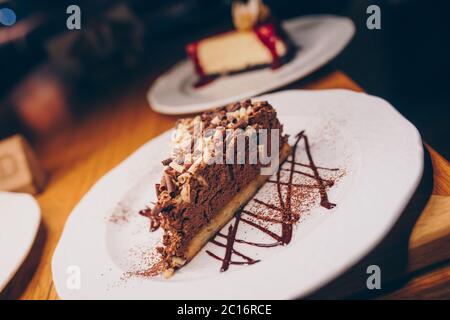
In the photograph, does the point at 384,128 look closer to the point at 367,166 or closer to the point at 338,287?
the point at 367,166

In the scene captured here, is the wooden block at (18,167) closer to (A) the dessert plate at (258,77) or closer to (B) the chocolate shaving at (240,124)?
(A) the dessert plate at (258,77)

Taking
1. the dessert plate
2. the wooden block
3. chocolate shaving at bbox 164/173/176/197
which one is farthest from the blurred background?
chocolate shaving at bbox 164/173/176/197

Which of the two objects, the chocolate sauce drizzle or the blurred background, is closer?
the chocolate sauce drizzle

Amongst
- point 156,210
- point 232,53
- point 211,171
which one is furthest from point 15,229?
point 232,53

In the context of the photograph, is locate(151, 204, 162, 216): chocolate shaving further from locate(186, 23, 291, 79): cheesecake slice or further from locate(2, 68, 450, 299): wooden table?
locate(186, 23, 291, 79): cheesecake slice

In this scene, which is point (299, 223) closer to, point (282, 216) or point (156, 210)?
point (282, 216)

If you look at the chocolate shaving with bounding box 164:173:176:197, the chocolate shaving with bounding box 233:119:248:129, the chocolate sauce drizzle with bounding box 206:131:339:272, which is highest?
the chocolate shaving with bounding box 233:119:248:129
